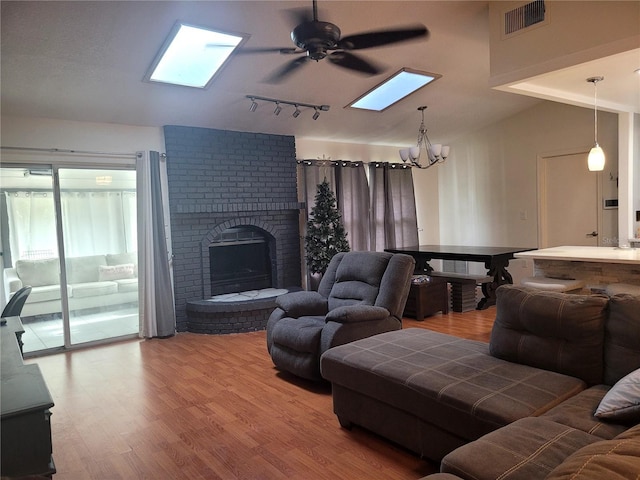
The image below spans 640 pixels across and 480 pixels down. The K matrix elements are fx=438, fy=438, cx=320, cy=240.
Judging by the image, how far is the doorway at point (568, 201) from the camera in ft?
19.6

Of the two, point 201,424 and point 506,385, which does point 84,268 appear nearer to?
point 201,424

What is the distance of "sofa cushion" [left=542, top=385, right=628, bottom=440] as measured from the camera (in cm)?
166

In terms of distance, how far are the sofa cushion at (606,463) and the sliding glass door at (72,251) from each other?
16.3ft

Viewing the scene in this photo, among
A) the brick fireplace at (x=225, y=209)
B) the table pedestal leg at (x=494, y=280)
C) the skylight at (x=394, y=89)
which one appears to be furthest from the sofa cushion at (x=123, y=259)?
the table pedestal leg at (x=494, y=280)

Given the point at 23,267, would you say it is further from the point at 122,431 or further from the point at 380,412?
the point at 380,412

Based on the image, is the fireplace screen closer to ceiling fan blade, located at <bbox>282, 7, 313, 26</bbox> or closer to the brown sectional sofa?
ceiling fan blade, located at <bbox>282, 7, 313, 26</bbox>

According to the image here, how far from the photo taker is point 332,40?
2674mm

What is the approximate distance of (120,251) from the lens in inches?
204

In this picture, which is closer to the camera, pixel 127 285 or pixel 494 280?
pixel 127 285

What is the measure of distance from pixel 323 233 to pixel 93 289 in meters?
2.87

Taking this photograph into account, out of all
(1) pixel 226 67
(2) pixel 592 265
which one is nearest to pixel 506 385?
(2) pixel 592 265

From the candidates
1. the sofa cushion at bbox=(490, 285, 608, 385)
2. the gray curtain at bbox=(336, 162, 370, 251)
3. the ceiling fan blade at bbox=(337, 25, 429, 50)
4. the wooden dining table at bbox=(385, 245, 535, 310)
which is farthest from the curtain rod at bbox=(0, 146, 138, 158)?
the sofa cushion at bbox=(490, 285, 608, 385)

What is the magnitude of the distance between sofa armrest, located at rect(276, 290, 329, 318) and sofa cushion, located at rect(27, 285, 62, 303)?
2.67 metres

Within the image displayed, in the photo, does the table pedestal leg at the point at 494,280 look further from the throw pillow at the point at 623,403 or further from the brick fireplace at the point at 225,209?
the throw pillow at the point at 623,403
